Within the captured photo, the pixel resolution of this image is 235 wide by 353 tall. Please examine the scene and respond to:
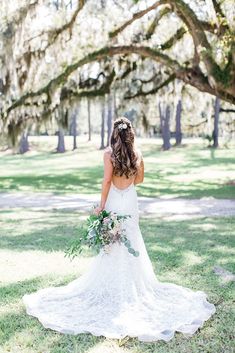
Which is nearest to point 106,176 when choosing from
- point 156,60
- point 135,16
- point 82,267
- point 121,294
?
point 121,294

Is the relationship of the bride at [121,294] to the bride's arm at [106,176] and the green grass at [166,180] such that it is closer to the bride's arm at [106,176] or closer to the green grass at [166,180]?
the bride's arm at [106,176]

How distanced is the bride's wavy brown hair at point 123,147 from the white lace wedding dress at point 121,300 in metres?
0.32

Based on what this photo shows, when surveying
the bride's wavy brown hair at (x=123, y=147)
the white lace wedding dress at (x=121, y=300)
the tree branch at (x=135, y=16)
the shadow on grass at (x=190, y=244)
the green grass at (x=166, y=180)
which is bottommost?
the green grass at (x=166, y=180)

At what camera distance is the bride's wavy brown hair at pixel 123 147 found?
191 inches

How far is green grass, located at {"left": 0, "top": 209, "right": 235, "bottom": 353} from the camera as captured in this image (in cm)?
417

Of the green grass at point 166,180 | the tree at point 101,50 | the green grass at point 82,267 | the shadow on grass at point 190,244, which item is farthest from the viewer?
the green grass at point 166,180

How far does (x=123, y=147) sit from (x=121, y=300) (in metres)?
1.45

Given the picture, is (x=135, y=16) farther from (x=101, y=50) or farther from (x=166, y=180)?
(x=166, y=180)

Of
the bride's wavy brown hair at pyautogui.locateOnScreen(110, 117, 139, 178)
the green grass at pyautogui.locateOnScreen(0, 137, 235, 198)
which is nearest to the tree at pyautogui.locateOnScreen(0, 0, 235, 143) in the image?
the green grass at pyautogui.locateOnScreen(0, 137, 235, 198)

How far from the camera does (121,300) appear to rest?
16.0 feet

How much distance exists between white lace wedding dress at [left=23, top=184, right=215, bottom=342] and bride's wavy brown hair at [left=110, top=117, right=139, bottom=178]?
32 cm

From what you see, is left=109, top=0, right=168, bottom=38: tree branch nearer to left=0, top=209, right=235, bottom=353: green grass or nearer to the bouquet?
left=0, top=209, right=235, bottom=353: green grass

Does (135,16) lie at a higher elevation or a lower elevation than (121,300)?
higher

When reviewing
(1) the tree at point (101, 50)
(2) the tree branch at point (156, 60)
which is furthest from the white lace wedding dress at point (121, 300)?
(2) the tree branch at point (156, 60)
